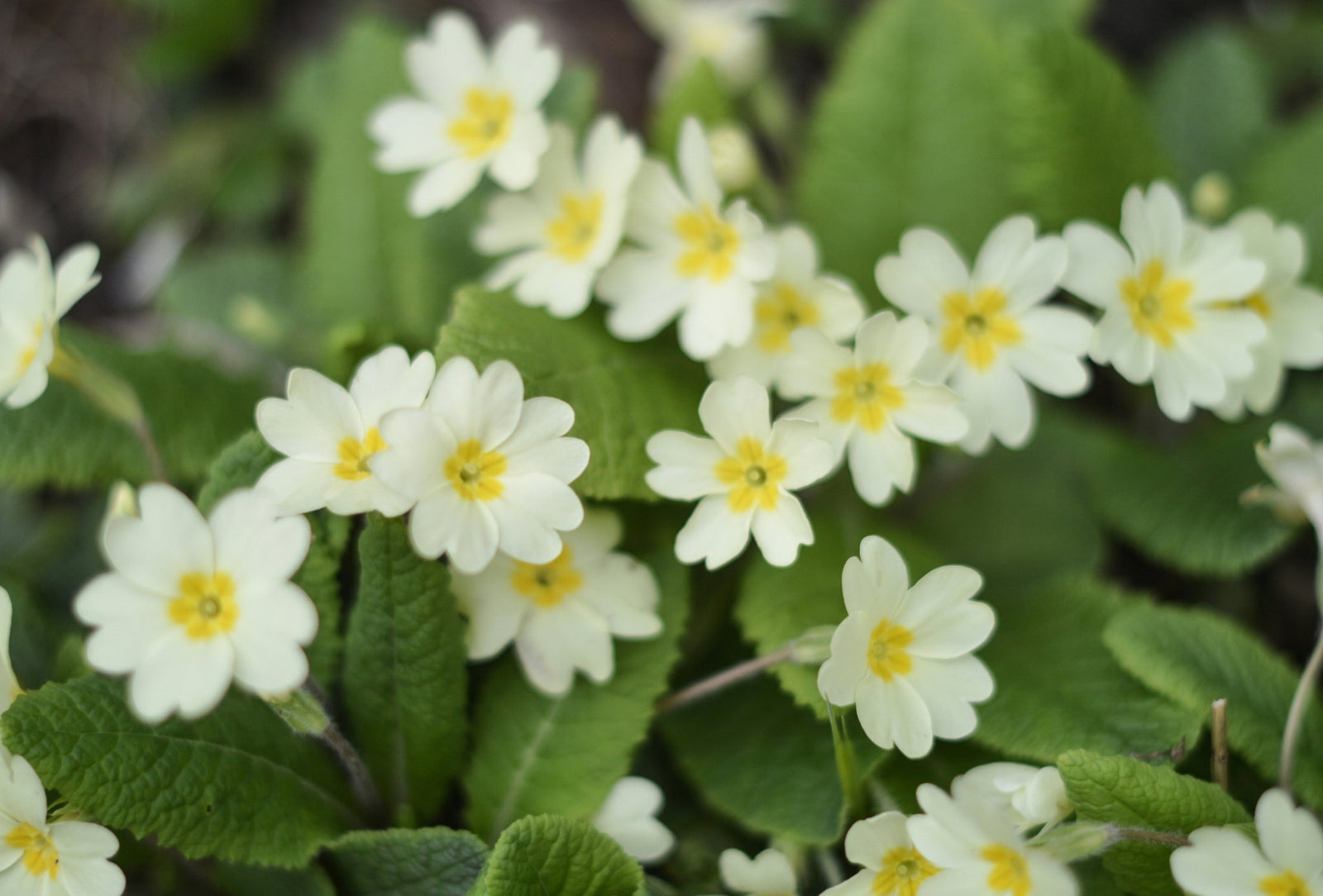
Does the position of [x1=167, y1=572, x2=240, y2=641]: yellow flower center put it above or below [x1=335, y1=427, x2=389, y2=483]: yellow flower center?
below

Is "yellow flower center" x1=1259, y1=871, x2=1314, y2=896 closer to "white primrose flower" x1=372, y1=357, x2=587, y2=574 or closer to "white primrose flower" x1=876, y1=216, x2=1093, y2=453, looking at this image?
"white primrose flower" x1=876, y1=216, x2=1093, y2=453

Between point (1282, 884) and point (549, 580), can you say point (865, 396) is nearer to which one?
point (549, 580)

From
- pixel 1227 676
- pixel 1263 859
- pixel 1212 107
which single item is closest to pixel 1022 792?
pixel 1263 859

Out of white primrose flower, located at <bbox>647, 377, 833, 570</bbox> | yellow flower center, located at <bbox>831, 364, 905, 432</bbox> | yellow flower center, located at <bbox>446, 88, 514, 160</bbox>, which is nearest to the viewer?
white primrose flower, located at <bbox>647, 377, 833, 570</bbox>

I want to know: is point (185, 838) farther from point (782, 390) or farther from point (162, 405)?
point (782, 390)

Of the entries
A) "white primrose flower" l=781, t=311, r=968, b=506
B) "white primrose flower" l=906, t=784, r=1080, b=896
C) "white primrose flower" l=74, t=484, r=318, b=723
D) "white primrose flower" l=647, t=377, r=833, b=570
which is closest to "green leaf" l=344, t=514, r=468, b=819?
"white primrose flower" l=74, t=484, r=318, b=723

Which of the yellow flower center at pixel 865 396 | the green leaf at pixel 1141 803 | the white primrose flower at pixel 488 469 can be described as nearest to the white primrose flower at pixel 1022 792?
the green leaf at pixel 1141 803

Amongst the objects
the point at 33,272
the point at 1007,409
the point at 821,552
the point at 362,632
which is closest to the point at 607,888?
the point at 362,632

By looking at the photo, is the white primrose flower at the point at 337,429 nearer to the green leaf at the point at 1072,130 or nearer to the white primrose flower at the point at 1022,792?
the white primrose flower at the point at 1022,792
